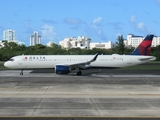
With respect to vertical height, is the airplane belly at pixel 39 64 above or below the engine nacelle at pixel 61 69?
above

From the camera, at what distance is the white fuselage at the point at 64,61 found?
39.7 m

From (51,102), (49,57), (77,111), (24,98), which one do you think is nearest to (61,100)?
(51,102)

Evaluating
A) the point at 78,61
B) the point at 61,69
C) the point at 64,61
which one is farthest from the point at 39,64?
the point at 78,61

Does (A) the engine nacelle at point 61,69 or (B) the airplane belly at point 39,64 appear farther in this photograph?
(B) the airplane belly at point 39,64

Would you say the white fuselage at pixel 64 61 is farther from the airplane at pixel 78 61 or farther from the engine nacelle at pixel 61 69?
the engine nacelle at pixel 61 69

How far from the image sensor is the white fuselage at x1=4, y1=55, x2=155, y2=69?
39656 millimetres

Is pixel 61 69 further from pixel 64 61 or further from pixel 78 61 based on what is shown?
pixel 78 61

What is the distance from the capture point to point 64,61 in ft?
132

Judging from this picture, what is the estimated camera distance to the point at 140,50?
4153cm

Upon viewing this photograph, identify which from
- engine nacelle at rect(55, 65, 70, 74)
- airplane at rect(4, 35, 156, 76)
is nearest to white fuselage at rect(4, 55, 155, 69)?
airplane at rect(4, 35, 156, 76)

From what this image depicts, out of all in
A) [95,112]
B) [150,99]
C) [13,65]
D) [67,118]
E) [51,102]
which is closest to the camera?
[67,118]

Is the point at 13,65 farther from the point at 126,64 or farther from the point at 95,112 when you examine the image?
the point at 95,112

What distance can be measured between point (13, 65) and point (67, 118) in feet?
97.1

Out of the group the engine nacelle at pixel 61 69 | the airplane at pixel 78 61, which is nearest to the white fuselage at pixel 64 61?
the airplane at pixel 78 61
